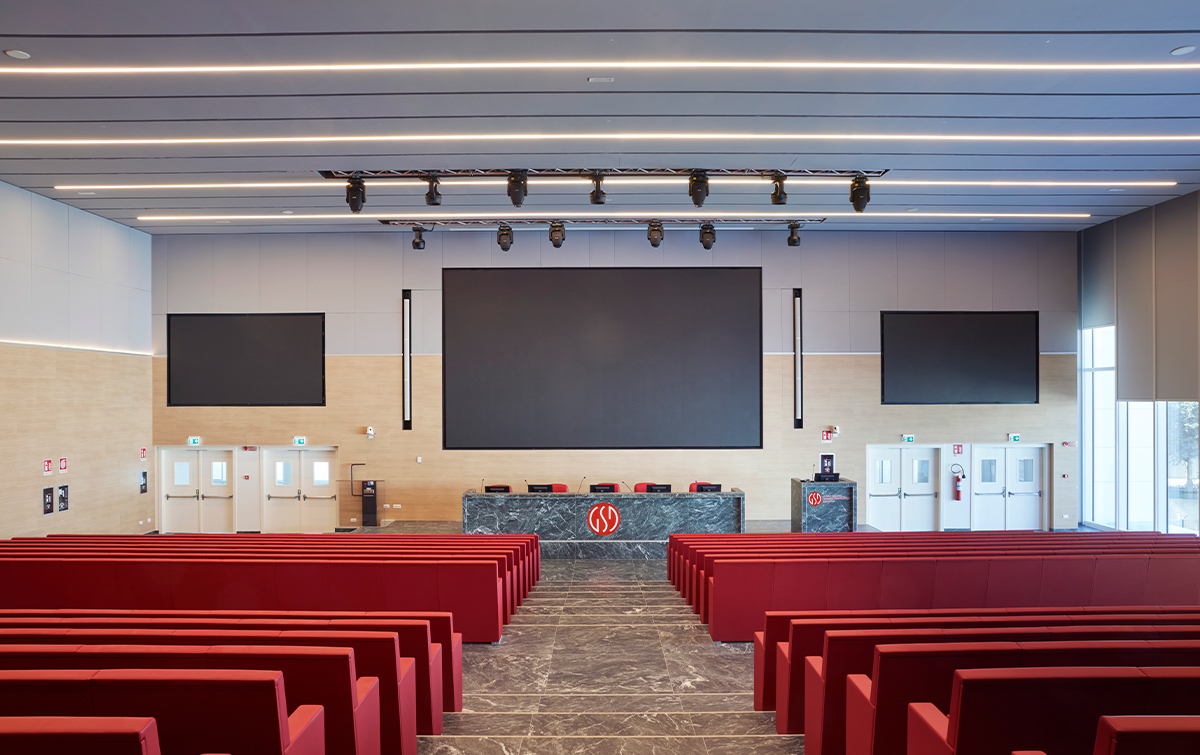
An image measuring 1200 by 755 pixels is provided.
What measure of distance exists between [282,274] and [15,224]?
12.8ft

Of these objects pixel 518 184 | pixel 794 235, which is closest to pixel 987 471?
pixel 794 235

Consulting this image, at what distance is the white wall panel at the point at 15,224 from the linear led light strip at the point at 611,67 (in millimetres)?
4479

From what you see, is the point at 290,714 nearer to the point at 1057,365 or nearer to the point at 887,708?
the point at 887,708

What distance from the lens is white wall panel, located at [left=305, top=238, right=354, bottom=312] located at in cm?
1260

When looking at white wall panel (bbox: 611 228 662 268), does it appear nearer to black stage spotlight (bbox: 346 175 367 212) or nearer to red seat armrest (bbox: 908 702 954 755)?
black stage spotlight (bbox: 346 175 367 212)

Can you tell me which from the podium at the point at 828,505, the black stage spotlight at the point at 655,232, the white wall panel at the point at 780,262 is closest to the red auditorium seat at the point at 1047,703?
the podium at the point at 828,505

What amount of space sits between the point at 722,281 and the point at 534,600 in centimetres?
767

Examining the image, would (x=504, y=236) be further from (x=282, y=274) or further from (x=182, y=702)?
(x=182, y=702)

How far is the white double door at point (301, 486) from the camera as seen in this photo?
12648 mm

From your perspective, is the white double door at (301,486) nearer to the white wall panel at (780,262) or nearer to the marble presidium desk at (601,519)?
the marble presidium desk at (601,519)

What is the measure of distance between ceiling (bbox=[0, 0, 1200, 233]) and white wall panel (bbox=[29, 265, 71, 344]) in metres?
1.26

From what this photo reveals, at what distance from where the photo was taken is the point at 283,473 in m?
12.7

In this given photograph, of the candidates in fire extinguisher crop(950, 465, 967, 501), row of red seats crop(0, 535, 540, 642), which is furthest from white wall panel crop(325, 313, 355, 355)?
fire extinguisher crop(950, 465, 967, 501)

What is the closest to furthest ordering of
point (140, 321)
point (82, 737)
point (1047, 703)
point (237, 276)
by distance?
point (82, 737)
point (1047, 703)
point (140, 321)
point (237, 276)
